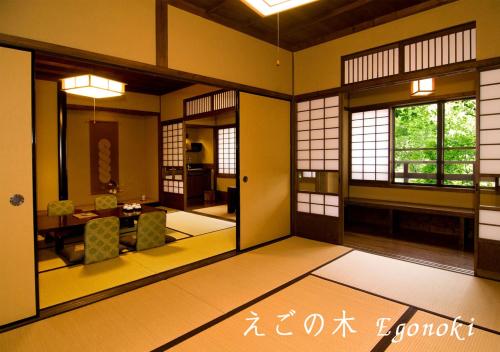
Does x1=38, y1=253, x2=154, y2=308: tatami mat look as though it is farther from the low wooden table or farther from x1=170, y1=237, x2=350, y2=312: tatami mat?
x1=170, y1=237, x2=350, y2=312: tatami mat

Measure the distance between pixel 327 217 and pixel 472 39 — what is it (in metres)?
2.76

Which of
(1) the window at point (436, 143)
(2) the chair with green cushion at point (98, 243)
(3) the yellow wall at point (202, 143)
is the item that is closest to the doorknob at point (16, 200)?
(2) the chair with green cushion at point (98, 243)

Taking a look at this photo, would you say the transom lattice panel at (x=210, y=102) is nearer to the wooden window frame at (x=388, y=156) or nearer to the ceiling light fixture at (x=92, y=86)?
the ceiling light fixture at (x=92, y=86)

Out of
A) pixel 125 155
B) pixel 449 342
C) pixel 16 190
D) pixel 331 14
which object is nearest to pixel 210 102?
pixel 125 155

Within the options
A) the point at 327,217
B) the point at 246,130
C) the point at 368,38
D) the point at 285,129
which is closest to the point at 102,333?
the point at 246,130

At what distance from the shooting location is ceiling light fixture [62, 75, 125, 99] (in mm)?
4328

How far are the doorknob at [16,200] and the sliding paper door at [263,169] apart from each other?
7.99ft

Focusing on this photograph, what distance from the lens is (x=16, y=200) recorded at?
2311 mm

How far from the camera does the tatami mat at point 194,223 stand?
5320mm

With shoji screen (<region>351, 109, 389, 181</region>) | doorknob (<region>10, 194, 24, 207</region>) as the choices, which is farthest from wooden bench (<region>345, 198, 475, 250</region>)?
doorknob (<region>10, 194, 24, 207</region>)

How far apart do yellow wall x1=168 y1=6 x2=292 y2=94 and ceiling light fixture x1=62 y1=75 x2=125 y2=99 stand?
1.75 m

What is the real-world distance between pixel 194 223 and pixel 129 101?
3733 millimetres

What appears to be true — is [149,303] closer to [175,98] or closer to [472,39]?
[472,39]

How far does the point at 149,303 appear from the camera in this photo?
2.65 metres
